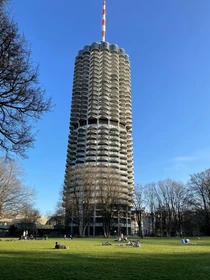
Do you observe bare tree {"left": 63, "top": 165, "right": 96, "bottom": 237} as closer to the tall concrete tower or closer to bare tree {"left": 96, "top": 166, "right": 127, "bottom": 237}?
bare tree {"left": 96, "top": 166, "right": 127, "bottom": 237}

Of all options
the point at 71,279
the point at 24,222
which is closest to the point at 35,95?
the point at 71,279

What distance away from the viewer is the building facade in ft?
354

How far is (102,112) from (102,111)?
17.0 inches

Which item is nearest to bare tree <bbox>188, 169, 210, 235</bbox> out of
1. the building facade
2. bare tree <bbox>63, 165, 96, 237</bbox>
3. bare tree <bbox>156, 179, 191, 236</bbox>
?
bare tree <bbox>156, 179, 191, 236</bbox>

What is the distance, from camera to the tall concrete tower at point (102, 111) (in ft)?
354

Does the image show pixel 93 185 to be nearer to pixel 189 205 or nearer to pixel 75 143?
pixel 189 205

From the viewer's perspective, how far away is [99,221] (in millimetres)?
97375

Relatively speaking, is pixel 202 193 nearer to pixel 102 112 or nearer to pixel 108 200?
pixel 108 200

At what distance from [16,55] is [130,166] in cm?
10509

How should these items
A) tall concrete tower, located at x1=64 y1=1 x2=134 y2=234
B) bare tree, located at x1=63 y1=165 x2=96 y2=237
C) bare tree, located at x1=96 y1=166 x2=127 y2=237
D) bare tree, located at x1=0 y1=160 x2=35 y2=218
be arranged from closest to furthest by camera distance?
bare tree, located at x1=0 y1=160 x2=35 y2=218 < bare tree, located at x1=96 y1=166 x2=127 y2=237 < bare tree, located at x1=63 y1=165 x2=96 y2=237 < tall concrete tower, located at x1=64 y1=1 x2=134 y2=234

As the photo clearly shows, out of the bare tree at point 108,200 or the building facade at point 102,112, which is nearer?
the bare tree at point 108,200

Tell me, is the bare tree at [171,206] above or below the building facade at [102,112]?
below

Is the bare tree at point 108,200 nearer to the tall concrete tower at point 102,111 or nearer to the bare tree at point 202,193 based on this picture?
the bare tree at point 202,193

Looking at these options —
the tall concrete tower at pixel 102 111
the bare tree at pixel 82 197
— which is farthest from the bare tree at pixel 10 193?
the tall concrete tower at pixel 102 111
